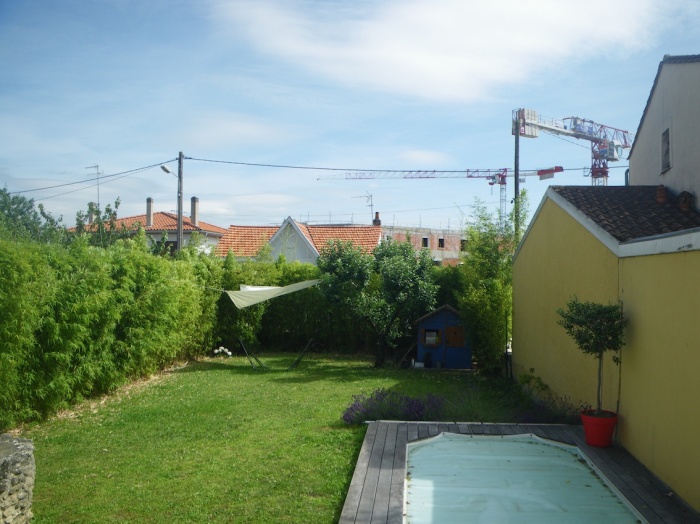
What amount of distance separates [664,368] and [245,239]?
2689 cm

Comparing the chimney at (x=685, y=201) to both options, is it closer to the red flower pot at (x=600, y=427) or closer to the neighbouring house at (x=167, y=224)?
the red flower pot at (x=600, y=427)

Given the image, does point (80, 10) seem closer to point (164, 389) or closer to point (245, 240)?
point (164, 389)

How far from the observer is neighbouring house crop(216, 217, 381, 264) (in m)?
29.3

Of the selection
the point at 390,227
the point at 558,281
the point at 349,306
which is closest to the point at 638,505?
the point at 558,281

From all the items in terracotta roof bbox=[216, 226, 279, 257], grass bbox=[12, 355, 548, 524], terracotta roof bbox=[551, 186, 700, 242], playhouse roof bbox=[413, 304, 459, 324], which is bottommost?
grass bbox=[12, 355, 548, 524]

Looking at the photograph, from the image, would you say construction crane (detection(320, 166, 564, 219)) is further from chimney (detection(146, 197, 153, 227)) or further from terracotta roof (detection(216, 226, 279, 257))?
chimney (detection(146, 197, 153, 227))

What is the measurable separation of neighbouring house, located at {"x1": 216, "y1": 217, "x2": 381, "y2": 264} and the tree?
46.0ft

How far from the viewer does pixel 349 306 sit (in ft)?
48.1

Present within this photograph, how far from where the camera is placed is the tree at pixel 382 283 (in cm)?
1409

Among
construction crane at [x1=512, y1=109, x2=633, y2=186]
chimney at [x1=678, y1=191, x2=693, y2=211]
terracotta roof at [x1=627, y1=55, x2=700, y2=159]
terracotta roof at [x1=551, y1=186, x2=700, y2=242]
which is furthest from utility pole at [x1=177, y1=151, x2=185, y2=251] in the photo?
construction crane at [x1=512, y1=109, x2=633, y2=186]

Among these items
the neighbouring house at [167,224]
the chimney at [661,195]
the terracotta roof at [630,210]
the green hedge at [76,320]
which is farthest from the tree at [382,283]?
the neighbouring house at [167,224]

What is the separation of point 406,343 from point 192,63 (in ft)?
30.1

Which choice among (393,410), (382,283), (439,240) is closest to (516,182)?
(382,283)

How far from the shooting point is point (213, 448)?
21.9ft
